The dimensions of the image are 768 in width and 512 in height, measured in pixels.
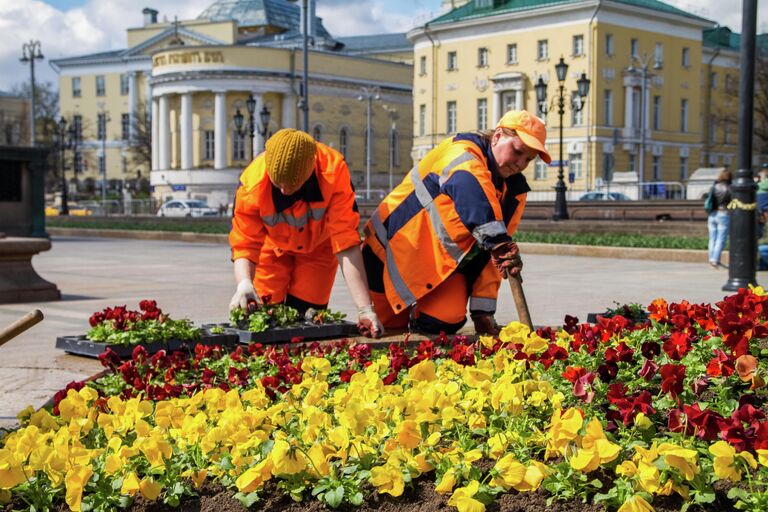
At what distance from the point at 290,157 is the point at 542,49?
59.5 meters

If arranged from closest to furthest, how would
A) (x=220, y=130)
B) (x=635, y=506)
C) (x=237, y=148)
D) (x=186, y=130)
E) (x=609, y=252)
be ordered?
(x=635, y=506) → (x=609, y=252) → (x=220, y=130) → (x=237, y=148) → (x=186, y=130)

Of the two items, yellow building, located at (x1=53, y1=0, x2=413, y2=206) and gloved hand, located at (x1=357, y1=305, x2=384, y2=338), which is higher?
yellow building, located at (x1=53, y1=0, x2=413, y2=206)

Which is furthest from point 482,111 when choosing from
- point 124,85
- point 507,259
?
point 507,259

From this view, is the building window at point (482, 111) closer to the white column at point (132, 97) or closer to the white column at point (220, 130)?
the white column at point (220, 130)

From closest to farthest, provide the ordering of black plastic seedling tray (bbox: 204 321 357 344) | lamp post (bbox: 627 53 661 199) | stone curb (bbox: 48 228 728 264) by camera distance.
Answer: black plastic seedling tray (bbox: 204 321 357 344) → stone curb (bbox: 48 228 728 264) → lamp post (bbox: 627 53 661 199)

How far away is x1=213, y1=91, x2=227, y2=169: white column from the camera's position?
244 feet

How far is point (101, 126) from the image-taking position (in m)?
99.5

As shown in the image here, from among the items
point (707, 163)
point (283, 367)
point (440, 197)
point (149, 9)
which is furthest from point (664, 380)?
point (149, 9)

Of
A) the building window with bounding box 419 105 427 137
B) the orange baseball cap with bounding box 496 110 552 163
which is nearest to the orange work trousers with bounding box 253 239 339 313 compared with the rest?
the orange baseball cap with bounding box 496 110 552 163

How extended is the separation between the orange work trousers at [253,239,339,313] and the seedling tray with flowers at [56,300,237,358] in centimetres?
64

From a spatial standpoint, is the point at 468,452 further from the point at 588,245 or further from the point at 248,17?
the point at 248,17

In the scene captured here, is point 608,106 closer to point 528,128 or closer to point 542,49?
point 542,49

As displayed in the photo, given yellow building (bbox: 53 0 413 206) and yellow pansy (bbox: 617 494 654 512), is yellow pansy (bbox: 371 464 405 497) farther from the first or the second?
yellow building (bbox: 53 0 413 206)

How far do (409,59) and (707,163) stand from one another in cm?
2801
